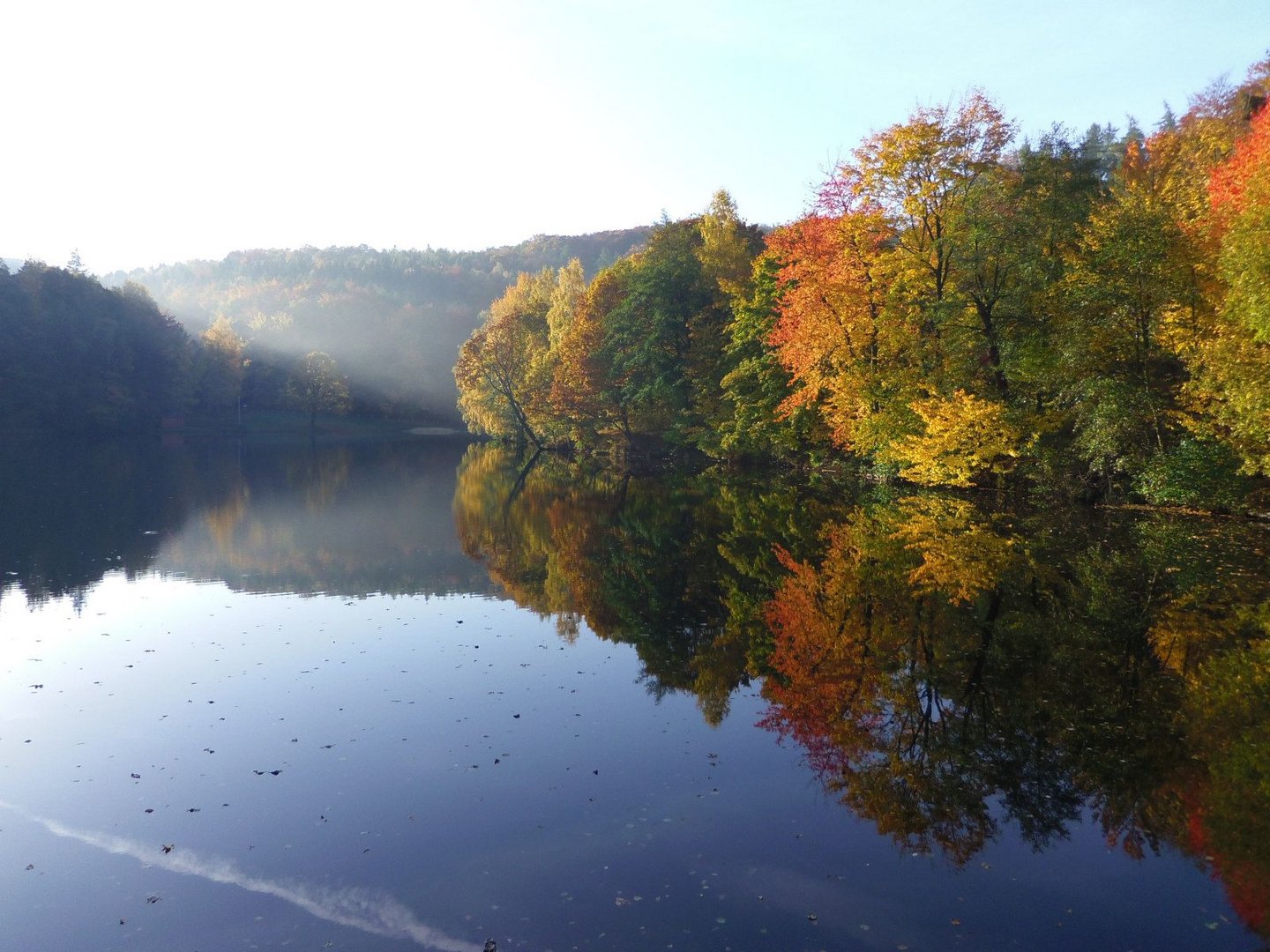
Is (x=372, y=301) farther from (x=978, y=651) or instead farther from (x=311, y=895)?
(x=311, y=895)

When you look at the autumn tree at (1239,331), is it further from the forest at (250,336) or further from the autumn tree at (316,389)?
the autumn tree at (316,389)

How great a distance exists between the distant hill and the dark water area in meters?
98.9

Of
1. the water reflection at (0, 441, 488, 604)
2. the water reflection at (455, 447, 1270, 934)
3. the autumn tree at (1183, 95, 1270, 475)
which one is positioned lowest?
the water reflection at (0, 441, 488, 604)

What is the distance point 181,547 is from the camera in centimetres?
2427

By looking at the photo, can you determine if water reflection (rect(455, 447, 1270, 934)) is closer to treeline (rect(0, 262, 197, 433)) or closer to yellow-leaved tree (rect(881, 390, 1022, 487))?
yellow-leaved tree (rect(881, 390, 1022, 487))

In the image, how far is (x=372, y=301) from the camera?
153500 millimetres

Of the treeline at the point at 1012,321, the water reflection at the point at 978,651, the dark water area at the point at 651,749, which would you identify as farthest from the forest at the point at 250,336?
the water reflection at the point at 978,651

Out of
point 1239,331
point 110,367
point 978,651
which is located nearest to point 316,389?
point 110,367

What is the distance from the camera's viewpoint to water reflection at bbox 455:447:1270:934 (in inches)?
332

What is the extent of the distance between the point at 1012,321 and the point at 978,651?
21643 mm

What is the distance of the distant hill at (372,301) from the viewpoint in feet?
425

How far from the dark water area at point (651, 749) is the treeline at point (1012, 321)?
5.99 m

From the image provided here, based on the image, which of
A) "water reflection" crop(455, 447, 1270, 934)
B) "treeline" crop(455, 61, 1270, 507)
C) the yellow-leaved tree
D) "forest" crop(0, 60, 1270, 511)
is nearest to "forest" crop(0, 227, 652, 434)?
"forest" crop(0, 60, 1270, 511)

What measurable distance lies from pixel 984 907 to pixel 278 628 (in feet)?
43.9
